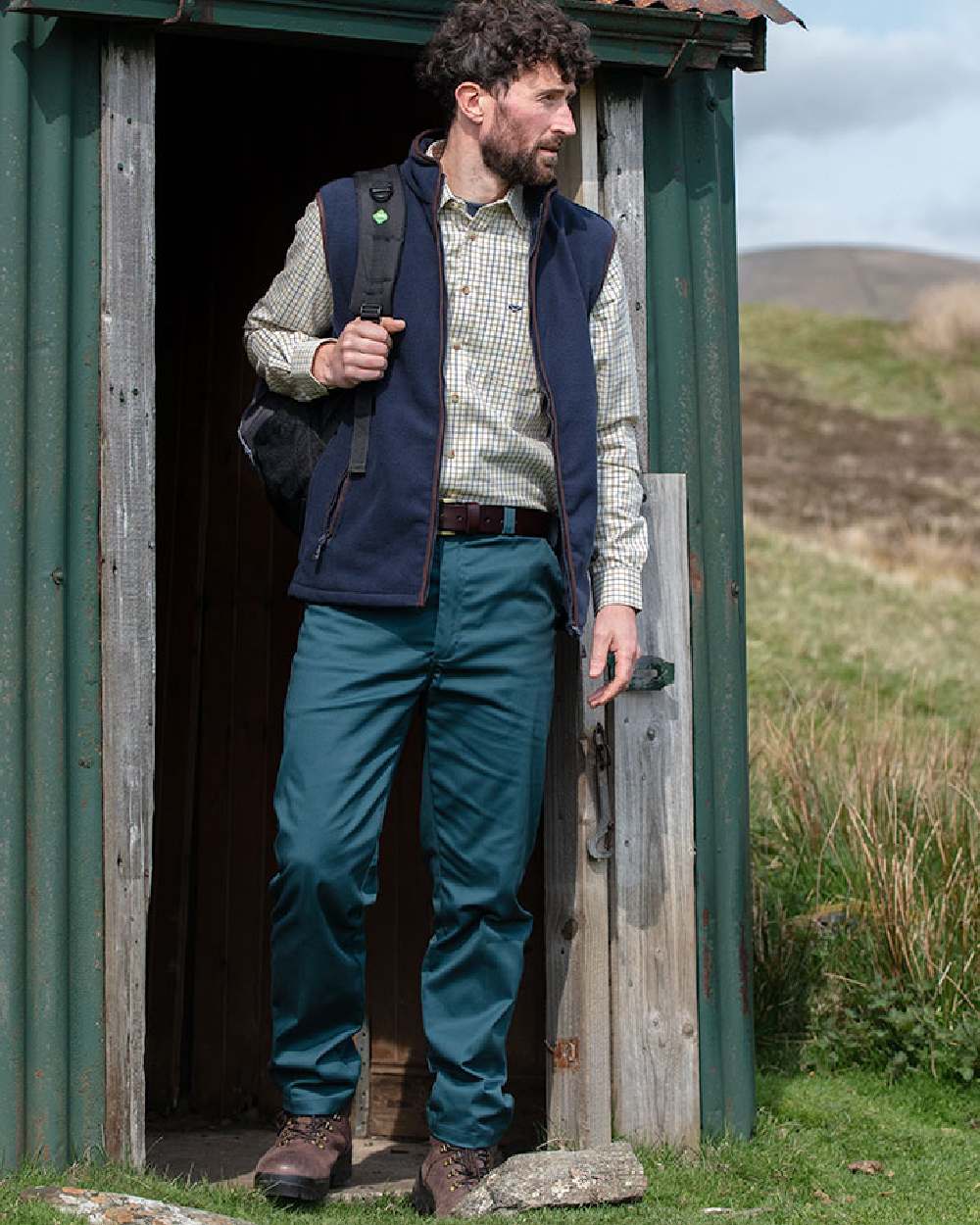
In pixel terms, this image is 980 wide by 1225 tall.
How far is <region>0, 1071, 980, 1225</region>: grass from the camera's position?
13.4 feet

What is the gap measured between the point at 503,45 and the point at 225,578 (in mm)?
2097

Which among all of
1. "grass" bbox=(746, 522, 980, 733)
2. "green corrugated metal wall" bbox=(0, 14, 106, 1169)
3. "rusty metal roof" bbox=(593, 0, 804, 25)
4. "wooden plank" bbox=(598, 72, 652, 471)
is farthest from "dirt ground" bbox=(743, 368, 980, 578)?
"green corrugated metal wall" bbox=(0, 14, 106, 1169)

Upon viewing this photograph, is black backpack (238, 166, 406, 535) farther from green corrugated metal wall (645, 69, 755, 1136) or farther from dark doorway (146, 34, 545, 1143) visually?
dark doorway (146, 34, 545, 1143)

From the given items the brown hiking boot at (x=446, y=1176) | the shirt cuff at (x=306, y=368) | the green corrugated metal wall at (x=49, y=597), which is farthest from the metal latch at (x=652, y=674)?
the green corrugated metal wall at (x=49, y=597)

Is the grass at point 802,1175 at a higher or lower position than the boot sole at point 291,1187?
lower

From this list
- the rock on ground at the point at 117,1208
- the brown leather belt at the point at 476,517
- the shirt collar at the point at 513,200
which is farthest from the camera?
the shirt collar at the point at 513,200

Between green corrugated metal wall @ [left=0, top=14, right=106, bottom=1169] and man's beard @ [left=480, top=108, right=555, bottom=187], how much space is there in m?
0.86

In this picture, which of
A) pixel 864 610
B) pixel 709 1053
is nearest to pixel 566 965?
pixel 709 1053

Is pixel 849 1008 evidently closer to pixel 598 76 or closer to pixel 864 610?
pixel 598 76

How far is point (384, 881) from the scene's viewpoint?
5402 millimetres

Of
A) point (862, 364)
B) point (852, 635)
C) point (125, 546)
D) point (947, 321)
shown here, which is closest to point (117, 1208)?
point (125, 546)

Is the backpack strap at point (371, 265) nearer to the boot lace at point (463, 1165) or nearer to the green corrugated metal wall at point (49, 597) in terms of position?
the green corrugated metal wall at point (49, 597)

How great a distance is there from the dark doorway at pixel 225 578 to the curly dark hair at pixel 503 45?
118 cm

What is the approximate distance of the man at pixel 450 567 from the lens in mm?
4086
